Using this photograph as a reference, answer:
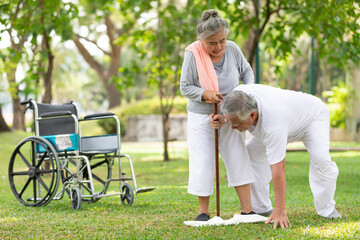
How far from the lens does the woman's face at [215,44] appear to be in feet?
13.0

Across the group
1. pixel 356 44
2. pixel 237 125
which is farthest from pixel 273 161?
pixel 356 44

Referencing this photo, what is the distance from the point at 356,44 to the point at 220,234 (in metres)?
5.36

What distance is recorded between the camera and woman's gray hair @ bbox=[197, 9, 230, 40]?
3.89 meters

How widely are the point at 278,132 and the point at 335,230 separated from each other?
0.79 m

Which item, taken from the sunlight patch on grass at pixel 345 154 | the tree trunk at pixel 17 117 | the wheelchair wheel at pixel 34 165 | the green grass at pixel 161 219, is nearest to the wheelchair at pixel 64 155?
the wheelchair wheel at pixel 34 165

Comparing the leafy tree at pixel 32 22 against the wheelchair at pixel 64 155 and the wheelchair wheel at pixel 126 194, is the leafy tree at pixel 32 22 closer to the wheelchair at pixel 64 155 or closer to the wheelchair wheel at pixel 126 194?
the wheelchair at pixel 64 155

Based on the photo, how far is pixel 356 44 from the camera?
8.12 meters

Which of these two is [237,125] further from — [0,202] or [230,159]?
[0,202]

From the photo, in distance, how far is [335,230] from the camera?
3.69 m

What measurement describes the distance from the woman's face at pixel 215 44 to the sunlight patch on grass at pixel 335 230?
4.80ft

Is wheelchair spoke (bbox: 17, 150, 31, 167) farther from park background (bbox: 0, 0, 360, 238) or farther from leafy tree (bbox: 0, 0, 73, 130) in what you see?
leafy tree (bbox: 0, 0, 73, 130)

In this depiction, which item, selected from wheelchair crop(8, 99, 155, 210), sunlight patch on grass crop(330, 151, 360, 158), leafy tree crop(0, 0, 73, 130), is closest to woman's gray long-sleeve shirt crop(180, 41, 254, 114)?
wheelchair crop(8, 99, 155, 210)

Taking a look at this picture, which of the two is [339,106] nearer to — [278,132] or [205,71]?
[205,71]

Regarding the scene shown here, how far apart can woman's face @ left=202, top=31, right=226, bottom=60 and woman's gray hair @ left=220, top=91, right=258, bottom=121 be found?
55cm
